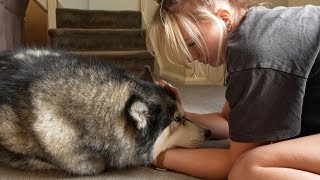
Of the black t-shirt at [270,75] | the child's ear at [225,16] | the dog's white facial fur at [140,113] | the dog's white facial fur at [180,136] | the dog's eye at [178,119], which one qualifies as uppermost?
the child's ear at [225,16]

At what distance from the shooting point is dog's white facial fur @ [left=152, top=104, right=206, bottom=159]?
1.29 m

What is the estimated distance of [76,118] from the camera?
117cm

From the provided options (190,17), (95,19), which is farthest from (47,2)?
(190,17)

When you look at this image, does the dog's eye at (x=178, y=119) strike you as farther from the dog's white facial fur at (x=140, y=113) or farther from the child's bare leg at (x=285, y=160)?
the child's bare leg at (x=285, y=160)

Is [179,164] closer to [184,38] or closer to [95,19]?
[184,38]

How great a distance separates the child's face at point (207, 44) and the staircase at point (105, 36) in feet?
6.20

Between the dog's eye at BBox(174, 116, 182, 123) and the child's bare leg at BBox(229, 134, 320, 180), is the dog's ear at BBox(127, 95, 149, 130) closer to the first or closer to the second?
the dog's eye at BBox(174, 116, 182, 123)

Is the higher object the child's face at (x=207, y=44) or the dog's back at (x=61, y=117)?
the child's face at (x=207, y=44)

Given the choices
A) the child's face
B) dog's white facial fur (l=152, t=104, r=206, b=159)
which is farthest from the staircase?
the child's face

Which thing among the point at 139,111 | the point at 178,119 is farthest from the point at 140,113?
the point at 178,119

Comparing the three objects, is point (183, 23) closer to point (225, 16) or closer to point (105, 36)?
point (225, 16)

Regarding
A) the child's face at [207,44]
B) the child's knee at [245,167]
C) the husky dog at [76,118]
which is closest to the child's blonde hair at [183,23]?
the child's face at [207,44]

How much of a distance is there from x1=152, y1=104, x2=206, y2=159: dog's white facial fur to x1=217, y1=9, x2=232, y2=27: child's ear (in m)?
0.35

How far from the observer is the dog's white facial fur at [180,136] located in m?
1.29
